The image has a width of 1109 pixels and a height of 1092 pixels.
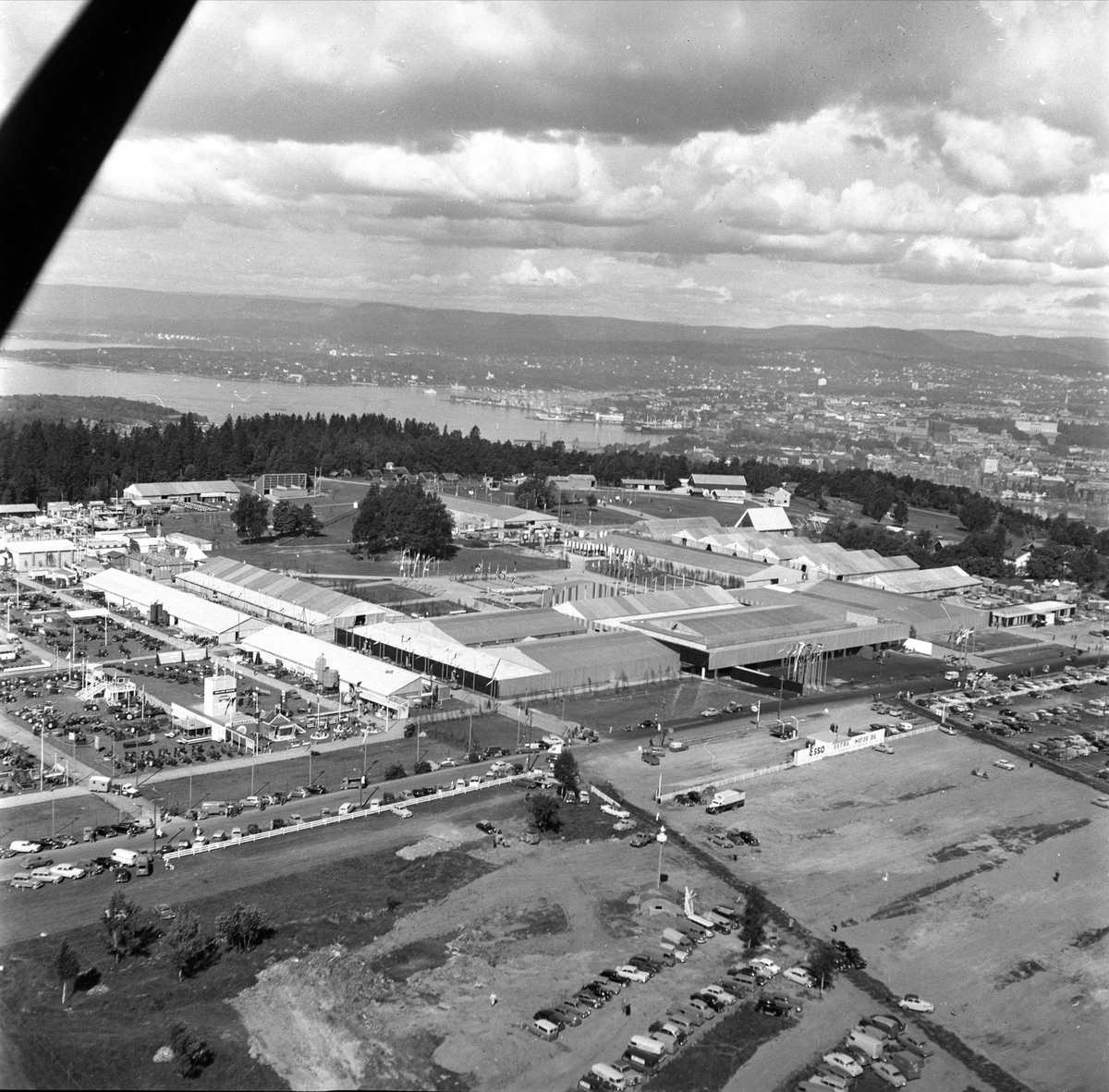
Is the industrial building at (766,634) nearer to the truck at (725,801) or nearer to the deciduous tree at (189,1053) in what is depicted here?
the truck at (725,801)

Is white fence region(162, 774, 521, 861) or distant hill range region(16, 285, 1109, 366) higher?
distant hill range region(16, 285, 1109, 366)

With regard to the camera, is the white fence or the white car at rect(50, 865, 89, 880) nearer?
the white car at rect(50, 865, 89, 880)

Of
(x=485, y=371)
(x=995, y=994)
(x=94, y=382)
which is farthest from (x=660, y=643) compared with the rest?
(x=485, y=371)

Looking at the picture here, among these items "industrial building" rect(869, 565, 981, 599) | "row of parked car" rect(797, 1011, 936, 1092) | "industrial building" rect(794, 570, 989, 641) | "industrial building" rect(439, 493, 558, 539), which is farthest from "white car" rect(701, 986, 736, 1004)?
"industrial building" rect(439, 493, 558, 539)

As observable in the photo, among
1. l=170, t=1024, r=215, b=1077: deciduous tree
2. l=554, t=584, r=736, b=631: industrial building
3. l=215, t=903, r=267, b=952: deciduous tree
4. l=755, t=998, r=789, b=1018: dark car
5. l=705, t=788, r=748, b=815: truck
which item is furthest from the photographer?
l=554, t=584, r=736, b=631: industrial building

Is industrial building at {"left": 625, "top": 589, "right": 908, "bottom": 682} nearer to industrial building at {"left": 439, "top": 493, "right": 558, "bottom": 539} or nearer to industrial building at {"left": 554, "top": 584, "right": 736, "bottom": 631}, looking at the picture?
industrial building at {"left": 554, "top": 584, "right": 736, "bottom": 631}

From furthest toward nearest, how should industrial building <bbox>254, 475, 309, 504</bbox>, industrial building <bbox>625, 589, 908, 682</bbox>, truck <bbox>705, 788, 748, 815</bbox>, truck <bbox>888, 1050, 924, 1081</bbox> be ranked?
industrial building <bbox>254, 475, 309, 504</bbox> → industrial building <bbox>625, 589, 908, 682</bbox> → truck <bbox>705, 788, 748, 815</bbox> → truck <bbox>888, 1050, 924, 1081</bbox>
